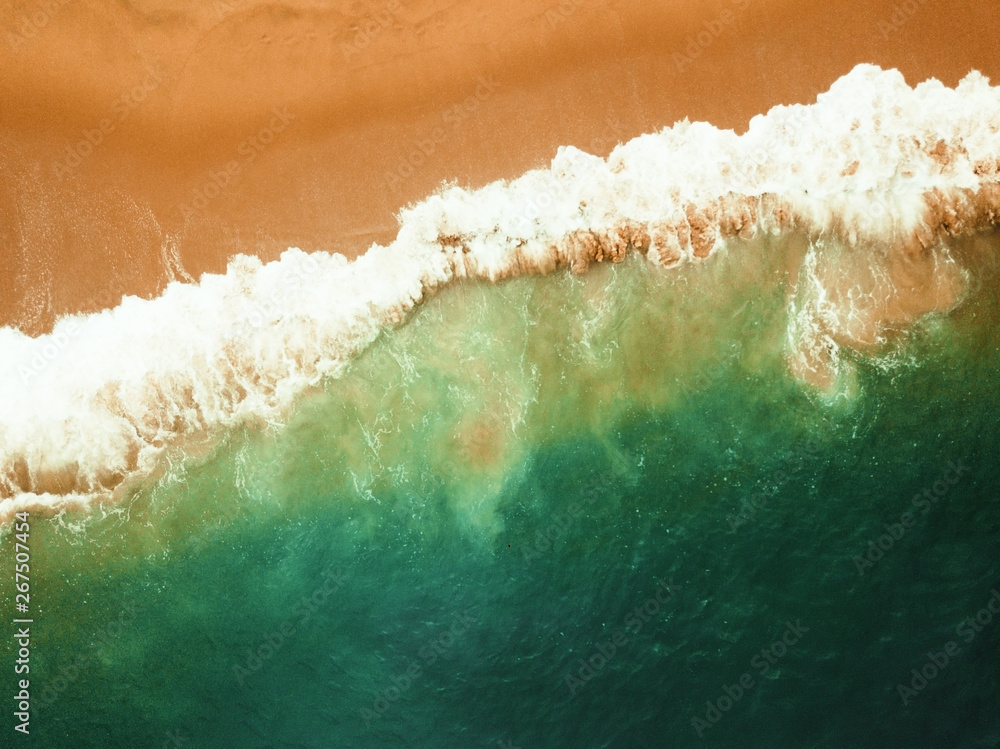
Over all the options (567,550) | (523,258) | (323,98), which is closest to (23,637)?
(567,550)

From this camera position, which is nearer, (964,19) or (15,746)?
(964,19)

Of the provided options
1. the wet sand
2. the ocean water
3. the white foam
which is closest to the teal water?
the ocean water

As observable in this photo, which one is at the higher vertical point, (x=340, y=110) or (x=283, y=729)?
(x=340, y=110)

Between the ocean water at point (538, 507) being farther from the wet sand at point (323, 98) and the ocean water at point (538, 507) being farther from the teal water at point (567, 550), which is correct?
the wet sand at point (323, 98)

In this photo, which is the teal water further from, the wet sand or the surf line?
the wet sand

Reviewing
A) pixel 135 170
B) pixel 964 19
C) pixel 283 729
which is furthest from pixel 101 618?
pixel 964 19

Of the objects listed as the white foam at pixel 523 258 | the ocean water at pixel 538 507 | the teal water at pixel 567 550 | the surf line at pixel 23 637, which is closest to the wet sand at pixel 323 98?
the white foam at pixel 523 258

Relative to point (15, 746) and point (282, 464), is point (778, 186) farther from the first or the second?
point (15, 746)
